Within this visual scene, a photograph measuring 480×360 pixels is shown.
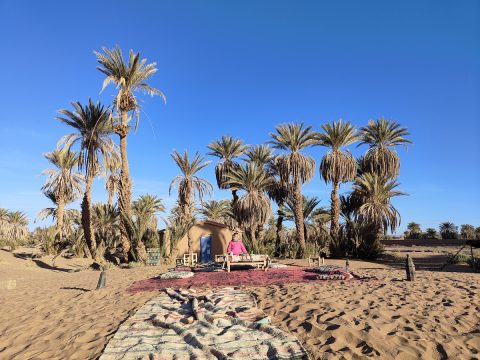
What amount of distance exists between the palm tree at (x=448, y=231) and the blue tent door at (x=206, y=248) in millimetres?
32896

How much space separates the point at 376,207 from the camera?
22219mm

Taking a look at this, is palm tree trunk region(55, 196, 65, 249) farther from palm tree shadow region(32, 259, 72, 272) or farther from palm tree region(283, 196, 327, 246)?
palm tree region(283, 196, 327, 246)

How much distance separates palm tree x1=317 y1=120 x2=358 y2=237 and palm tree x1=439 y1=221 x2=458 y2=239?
1076 inches

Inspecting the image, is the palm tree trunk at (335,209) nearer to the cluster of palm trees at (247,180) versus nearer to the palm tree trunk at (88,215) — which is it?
the cluster of palm trees at (247,180)

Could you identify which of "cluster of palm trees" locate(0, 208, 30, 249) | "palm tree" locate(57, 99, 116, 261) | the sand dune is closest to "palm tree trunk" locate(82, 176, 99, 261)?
"palm tree" locate(57, 99, 116, 261)

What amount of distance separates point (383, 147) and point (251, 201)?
10784 millimetres

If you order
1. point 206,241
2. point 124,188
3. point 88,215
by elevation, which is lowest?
point 206,241

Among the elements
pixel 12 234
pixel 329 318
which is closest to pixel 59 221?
pixel 12 234

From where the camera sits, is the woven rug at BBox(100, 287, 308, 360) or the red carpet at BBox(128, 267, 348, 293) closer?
the woven rug at BBox(100, 287, 308, 360)

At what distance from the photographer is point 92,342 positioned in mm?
5301

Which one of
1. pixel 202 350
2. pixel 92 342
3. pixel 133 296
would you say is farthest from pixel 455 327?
pixel 133 296

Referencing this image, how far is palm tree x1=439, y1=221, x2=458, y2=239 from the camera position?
139 feet

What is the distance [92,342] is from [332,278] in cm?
668

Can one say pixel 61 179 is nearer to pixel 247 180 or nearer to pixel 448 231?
pixel 247 180
